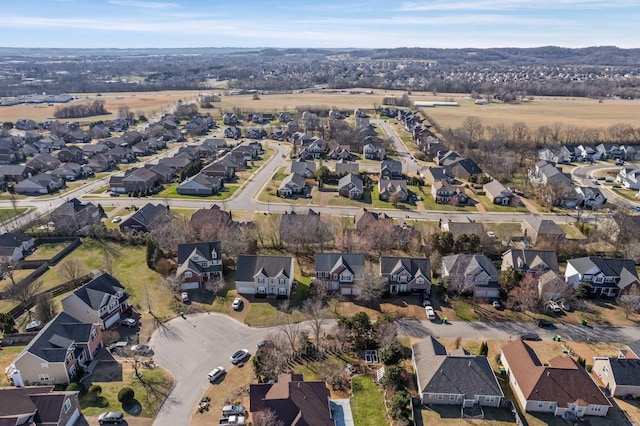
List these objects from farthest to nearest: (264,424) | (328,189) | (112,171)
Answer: (112,171)
(328,189)
(264,424)

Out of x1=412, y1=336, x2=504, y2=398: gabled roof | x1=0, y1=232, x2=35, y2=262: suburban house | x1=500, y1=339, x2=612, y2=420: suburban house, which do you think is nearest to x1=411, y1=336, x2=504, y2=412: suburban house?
x1=412, y1=336, x2=504, y2=398: gabled roof

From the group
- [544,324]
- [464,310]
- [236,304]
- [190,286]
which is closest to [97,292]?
[190,286]

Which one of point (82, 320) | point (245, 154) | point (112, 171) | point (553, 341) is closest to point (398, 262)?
point (553, 341)

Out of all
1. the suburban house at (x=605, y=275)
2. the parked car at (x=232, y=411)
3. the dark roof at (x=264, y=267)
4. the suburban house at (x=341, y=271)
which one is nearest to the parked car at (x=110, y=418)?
the parked car at (x=232, y=411)

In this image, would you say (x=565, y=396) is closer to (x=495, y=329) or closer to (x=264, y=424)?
(x=495, y=329)

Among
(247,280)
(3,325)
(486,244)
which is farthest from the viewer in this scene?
(486,244)

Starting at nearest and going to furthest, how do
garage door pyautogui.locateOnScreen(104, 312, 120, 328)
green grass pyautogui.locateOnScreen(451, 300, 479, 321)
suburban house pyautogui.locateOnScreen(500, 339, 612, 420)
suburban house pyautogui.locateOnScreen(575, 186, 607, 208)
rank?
suburban house pyautogui.locateOnScreen(500, 339, 612, 420) < garage door pyautogui.locateOnScreen(104, 312, 120, 328) < green grass pyautogui.locateOnScreen(451, 300, 479, 321) < suburban house pyautogui.locateOnScreen(575, 186, 607, 208)

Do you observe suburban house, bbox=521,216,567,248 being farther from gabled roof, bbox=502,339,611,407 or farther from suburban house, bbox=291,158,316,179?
suburban house, bbox=291,158,316,179
